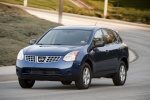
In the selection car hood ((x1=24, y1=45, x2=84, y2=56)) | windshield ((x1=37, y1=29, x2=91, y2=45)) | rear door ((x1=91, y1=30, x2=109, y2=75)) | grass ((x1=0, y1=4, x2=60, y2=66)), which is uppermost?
windshield ((x1=37, y1=29, x2=91, y2=45))

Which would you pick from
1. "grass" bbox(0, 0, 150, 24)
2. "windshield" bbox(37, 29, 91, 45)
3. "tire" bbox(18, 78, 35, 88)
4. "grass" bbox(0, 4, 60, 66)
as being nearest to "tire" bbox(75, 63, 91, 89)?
"windshield" bbox(37, 29, 91, 45)

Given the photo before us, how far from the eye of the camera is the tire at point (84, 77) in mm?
15086

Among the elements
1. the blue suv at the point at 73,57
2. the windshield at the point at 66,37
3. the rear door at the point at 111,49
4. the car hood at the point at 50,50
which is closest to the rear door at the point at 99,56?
the blue suv at the point at 73,57

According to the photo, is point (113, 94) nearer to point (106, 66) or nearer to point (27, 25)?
point (106, 66)

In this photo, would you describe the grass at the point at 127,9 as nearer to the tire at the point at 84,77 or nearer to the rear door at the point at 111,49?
the rear door at the point at 111,49

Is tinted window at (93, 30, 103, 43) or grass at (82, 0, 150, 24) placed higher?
tinted window at (93, 30, 103, 43)

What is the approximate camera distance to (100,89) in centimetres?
1588

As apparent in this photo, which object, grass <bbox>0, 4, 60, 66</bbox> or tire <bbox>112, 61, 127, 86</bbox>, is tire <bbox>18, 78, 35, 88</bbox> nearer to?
tire <bbox>112, 61, 127, 86</bbox>

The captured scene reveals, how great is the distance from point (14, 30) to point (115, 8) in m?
49.0

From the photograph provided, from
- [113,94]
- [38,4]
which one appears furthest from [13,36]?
[38,4]

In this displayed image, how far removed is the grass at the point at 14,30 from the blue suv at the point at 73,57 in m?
6.98

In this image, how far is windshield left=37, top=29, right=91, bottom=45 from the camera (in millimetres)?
16016

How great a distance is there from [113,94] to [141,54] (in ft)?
69.7

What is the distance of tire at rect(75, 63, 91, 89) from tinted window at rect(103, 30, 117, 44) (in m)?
1.78
